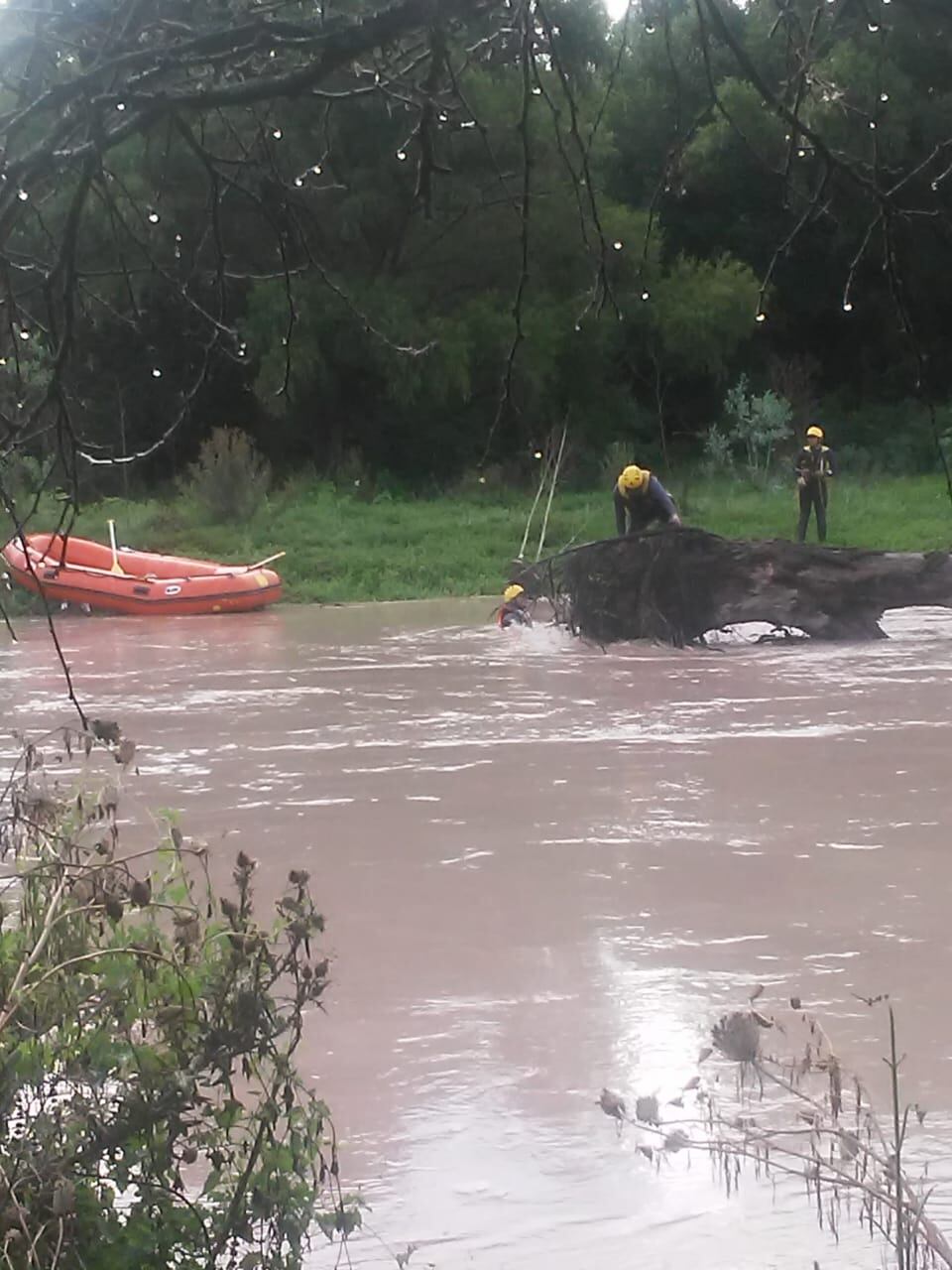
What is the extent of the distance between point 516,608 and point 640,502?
1.94m

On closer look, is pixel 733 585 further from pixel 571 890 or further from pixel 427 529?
pixel 427 529

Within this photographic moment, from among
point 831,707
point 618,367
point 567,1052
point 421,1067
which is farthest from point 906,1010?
point 618,367

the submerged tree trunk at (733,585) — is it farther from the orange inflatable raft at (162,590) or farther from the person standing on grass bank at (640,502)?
the orange inflatable raft at (162,590)

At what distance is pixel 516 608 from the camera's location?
1582cm

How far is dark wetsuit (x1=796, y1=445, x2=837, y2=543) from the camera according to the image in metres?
20.5

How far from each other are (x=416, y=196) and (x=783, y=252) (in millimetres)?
500

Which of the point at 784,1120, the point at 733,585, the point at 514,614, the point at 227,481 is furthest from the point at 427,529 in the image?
the point at 784,1120

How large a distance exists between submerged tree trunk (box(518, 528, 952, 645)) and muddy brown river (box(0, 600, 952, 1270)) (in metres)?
0.32

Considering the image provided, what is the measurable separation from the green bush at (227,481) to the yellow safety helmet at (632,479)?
10462mm

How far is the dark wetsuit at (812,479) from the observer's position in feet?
67.3

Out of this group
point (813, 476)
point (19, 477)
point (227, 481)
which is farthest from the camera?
point (227, 481)

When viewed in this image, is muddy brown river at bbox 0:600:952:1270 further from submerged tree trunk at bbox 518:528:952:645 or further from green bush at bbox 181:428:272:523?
green bush at bbox 181:428:272:523

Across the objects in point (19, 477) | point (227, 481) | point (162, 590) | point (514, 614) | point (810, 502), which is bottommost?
point (514, 614)

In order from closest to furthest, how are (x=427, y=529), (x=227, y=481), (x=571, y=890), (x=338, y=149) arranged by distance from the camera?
(x=338, y=149) → (x=571, y=890) → (x=227, y=481) → (x=427, y=529)
